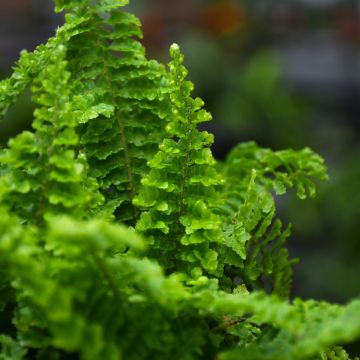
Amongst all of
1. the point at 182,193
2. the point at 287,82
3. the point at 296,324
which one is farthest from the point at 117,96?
the point at 287,82

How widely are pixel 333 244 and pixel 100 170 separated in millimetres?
3915

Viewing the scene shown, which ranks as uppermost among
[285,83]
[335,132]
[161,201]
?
[285,83]

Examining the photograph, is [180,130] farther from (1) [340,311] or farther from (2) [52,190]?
(1) [340,311]

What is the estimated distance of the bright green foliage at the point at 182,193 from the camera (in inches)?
38.4

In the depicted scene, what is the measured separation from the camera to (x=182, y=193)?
1013 millimetres

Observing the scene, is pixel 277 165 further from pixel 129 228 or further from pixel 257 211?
pixel 129 228

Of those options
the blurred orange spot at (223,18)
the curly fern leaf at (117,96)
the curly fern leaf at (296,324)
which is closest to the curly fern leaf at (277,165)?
the curly fern leaf at (117,96)

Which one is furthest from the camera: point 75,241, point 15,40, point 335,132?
point 15,40

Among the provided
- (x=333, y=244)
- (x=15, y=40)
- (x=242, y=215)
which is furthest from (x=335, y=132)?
(x=242, y=215)

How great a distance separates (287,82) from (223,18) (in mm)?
1125

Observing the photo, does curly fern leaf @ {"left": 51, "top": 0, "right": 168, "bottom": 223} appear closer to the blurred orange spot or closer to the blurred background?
the blurred background

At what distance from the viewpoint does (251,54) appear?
7.64 m

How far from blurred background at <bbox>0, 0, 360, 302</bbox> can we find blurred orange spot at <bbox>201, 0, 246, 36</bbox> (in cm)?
1

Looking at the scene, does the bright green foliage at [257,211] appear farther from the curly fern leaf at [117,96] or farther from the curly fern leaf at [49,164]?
the curly fern leaf at [49,164]
